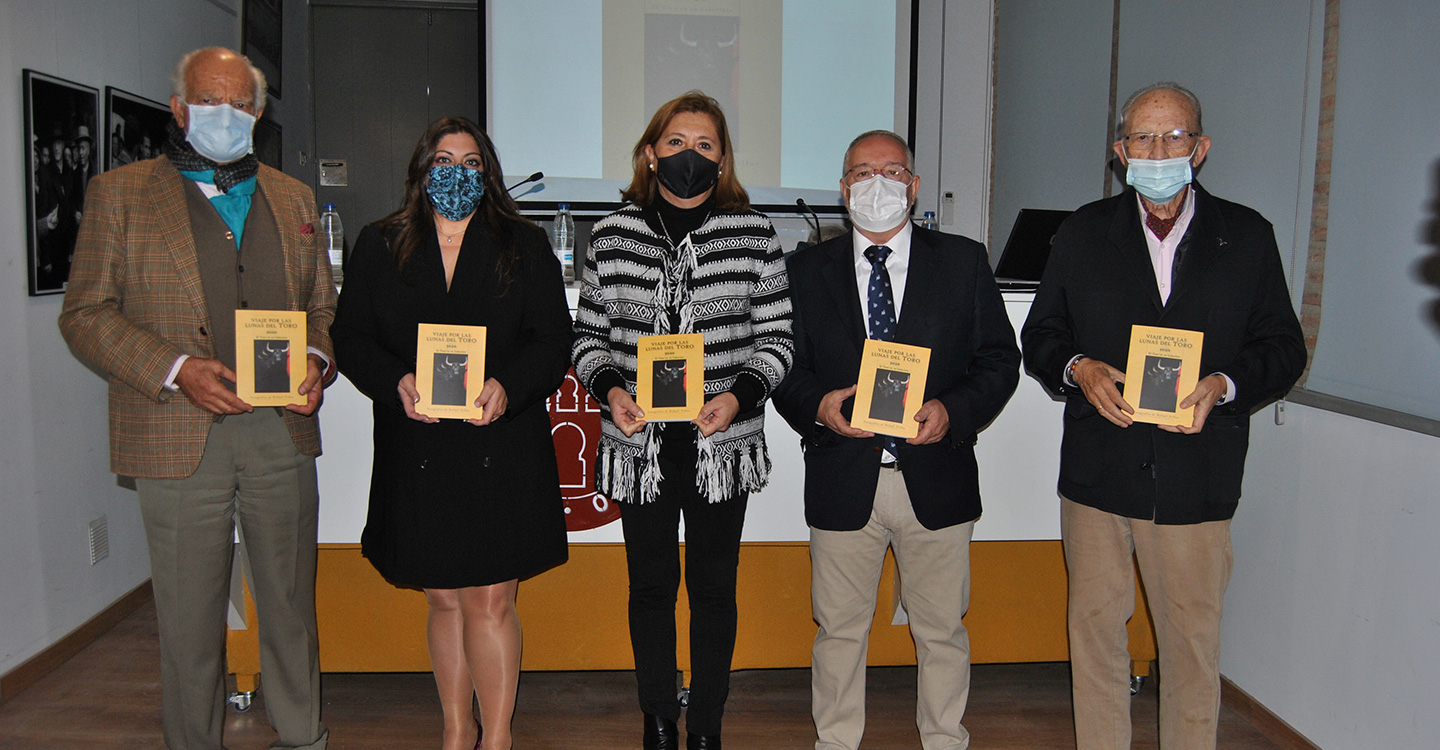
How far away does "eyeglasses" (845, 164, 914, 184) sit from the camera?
6.42 ft

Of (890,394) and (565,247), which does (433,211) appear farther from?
(565,247)

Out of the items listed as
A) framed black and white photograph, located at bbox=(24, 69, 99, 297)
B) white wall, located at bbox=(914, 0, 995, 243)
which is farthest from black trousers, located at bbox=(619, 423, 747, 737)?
white wall, located at bbox=(914, 0, 995, 243)

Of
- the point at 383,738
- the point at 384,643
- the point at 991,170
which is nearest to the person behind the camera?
the point at 383,738

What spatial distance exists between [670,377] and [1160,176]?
1103 millimetres

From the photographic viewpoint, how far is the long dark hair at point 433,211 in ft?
6.27

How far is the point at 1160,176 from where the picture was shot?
5.99 ft

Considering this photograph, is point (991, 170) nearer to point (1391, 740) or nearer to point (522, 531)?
point (1391, 740)

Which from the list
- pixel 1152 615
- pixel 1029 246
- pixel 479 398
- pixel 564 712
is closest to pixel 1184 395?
pixel 1152 615

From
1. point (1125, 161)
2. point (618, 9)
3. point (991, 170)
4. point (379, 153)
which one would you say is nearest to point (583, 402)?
point (1125, 161)

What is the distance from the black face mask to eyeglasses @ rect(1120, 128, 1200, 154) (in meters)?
0.89

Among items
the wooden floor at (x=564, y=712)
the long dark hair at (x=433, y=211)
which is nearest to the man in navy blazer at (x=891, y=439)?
the wooden floor at (x=564, y=712)

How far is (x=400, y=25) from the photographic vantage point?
6203mm

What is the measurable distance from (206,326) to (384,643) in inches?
45.4

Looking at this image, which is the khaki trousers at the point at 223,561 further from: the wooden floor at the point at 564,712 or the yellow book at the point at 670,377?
the yellow book at the point at 670,377
